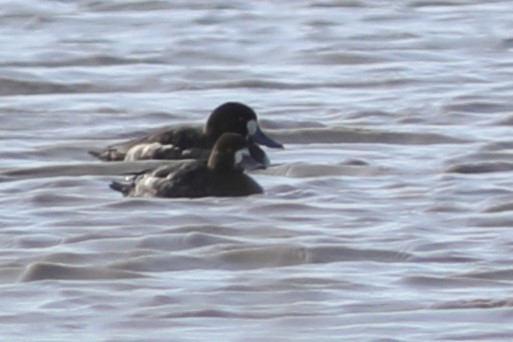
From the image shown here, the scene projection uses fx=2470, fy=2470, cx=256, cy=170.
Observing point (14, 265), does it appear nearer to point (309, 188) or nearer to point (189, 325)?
point (189, 325)

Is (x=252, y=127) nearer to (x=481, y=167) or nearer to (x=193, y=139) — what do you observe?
(x=193, y=139)

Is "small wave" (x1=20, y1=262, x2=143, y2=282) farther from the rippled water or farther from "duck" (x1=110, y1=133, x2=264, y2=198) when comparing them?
"duck" (x1=110, y1=133, x2=264, y2=198)

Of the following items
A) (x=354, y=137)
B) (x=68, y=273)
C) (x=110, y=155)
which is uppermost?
(x=68, y=273)

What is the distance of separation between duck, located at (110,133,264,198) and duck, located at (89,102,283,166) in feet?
2.53

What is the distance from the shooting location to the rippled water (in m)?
9.99

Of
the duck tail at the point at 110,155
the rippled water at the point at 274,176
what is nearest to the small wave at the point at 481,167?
the rippled water at the point at 274,176

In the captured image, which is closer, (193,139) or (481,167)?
(481,167)

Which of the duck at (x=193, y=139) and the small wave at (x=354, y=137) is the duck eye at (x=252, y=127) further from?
the small wave at (x=354, y=137)

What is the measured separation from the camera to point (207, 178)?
13.2 meters

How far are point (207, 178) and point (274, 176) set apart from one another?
869 mm

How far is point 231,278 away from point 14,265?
3.39 ft

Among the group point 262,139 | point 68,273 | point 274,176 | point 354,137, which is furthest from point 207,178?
point 68,273

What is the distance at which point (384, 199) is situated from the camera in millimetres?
12914

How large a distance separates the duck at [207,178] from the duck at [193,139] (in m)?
0.77
